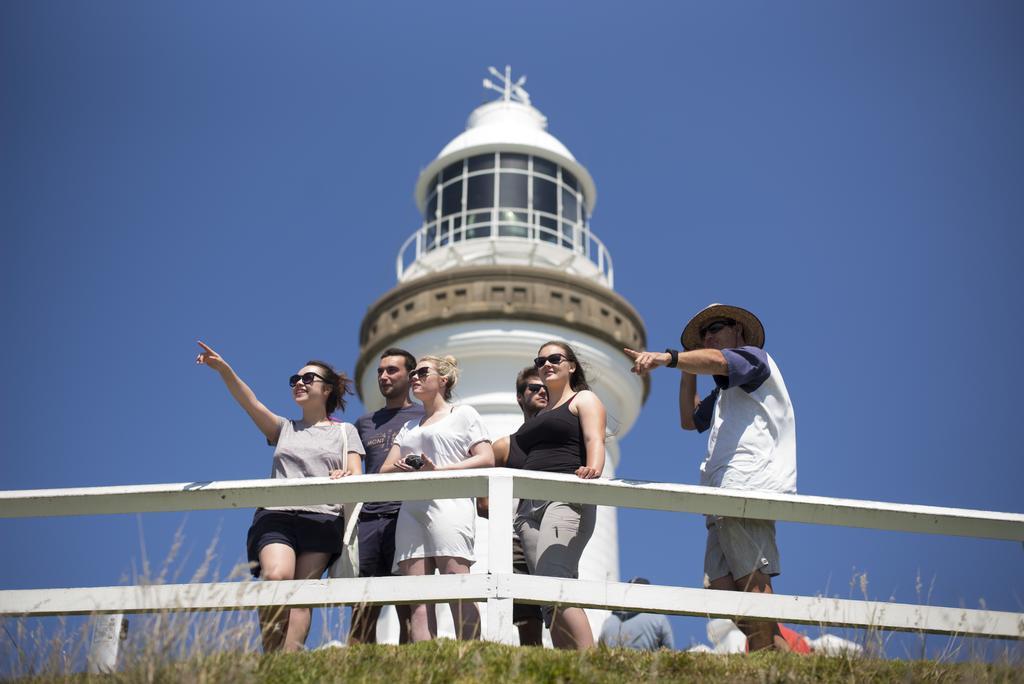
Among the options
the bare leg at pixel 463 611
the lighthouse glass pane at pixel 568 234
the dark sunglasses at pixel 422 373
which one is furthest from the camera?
the lighthouse glass pane at pixel 568 234

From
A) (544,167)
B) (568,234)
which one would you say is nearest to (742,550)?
(568,234)

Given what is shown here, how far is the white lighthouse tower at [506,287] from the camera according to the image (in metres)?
14.0

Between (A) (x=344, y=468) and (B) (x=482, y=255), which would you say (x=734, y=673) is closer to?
(A) (x=344, y=468)

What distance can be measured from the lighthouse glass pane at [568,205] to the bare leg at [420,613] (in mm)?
11352

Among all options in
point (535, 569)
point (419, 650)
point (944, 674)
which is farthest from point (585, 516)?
point (944, 674)

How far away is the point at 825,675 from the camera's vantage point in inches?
150

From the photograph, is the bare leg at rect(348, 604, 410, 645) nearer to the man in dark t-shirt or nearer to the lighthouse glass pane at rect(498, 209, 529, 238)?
the man in dark t-shirt

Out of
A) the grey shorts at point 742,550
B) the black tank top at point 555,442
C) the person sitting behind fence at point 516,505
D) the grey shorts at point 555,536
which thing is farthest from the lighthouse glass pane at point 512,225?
the grey shorts at point 742,550

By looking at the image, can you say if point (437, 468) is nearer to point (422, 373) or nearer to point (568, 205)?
point (422, 373)

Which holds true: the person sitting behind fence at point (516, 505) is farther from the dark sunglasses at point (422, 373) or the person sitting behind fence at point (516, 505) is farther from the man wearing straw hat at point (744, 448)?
the man wearing straw hat at point (744, 448)

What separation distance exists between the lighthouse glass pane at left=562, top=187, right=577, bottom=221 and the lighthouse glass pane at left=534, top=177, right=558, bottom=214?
158 millimetres

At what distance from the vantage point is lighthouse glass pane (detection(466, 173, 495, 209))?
15.8m

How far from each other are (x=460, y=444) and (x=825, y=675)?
7.33ft

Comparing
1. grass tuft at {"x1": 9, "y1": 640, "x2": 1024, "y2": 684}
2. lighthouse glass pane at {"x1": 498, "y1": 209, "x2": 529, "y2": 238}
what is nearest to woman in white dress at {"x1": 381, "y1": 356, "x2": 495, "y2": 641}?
grass tuft at {"x1": 9, "y1": 640, "x2": 1024, "y2": 684}
